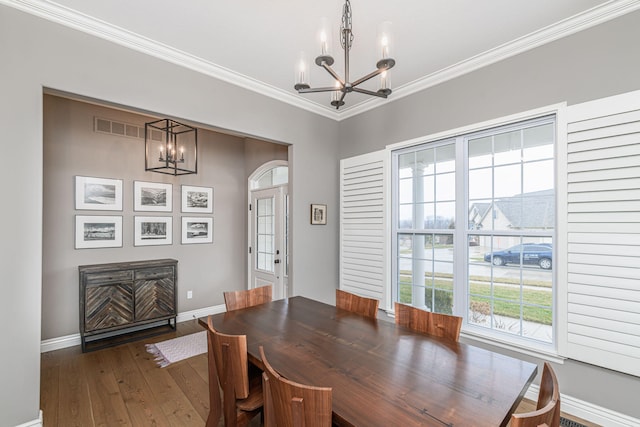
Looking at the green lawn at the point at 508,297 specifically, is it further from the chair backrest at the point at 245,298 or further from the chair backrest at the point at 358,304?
the chair backrest at the point at 245,298

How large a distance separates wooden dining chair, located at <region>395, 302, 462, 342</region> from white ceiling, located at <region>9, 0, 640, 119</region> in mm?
2177

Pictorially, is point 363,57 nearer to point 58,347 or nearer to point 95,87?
point 95,87

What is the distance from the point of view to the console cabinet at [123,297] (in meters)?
Result: 3.33

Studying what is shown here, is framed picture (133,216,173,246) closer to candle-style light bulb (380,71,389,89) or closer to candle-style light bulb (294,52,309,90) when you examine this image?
candle-style light bulb (294,52,309,90)

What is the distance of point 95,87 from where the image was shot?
7.54 ft

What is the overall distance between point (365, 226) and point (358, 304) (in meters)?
1.48

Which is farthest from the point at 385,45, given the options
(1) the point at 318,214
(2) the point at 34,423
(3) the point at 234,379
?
(2) the point at 34,423

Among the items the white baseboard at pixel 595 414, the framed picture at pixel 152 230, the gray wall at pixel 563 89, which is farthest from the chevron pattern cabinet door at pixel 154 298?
the white baseboard at pixel 595 414

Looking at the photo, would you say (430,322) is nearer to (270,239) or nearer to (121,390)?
(121,390)

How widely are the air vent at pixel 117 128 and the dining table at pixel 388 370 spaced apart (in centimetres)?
314

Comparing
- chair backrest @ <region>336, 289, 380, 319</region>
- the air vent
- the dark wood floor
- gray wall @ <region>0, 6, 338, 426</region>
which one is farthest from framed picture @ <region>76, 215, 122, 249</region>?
chair backrest @ <region>336, 289, 380, 319</region>

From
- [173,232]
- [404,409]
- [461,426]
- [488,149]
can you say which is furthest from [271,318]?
[173,232]

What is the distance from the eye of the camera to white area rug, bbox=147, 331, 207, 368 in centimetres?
325

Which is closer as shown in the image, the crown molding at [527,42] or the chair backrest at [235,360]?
the chair backrest at [235,360]
